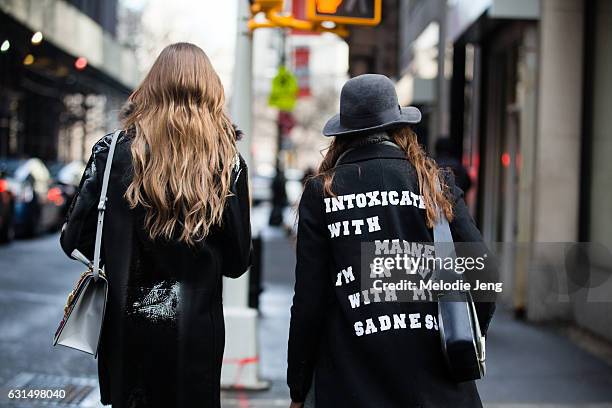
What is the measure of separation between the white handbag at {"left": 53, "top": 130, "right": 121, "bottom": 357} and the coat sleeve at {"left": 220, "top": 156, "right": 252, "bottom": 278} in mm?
470

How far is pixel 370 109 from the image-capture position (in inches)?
129

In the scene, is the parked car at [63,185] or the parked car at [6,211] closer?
the parked car at [6,211]

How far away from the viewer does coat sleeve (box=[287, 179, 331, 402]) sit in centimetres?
318

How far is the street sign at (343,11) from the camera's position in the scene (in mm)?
6672

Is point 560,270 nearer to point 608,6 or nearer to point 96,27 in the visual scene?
point 608,6

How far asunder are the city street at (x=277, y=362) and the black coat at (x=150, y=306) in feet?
4.25

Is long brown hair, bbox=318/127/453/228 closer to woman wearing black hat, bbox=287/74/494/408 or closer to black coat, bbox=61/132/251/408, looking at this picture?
woman wearing black hat, bbox=287/74/494/408

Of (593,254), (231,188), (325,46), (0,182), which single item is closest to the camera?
(231,188)

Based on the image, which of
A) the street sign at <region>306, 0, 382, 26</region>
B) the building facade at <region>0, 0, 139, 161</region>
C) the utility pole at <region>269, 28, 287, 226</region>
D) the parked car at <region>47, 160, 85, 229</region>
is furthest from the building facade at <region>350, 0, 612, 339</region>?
the utility pole at <region>269, 28, 287, 226</region>

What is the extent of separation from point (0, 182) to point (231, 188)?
14.1 m

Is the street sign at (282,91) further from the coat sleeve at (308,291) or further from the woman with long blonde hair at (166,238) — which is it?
the coat sleeve at (308,291)

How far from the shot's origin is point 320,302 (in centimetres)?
319

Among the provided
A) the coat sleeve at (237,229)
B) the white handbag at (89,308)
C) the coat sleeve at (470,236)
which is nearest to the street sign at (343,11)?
the coat sleeve at (237,229)

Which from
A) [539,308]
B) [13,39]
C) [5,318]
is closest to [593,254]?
[539,308]
